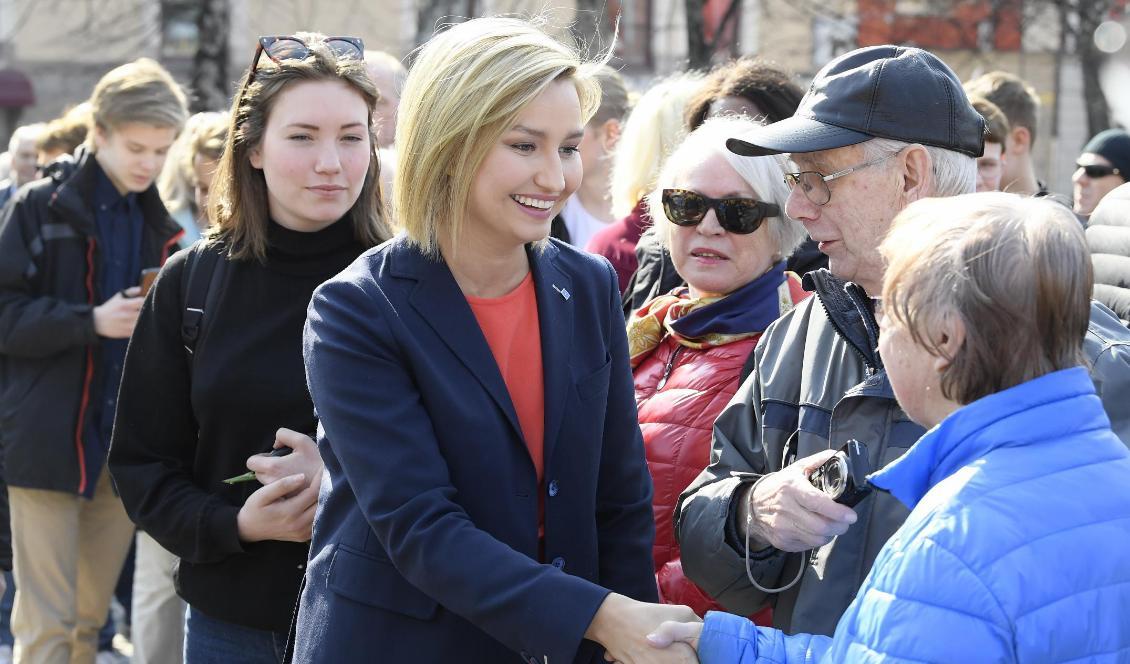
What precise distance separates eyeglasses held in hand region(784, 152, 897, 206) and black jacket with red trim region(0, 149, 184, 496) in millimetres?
3284

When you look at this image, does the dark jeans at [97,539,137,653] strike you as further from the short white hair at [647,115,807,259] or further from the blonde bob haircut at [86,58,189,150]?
the short white hair at [647,115,807,259]

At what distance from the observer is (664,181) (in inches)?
140

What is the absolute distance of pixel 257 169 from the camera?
3289mm

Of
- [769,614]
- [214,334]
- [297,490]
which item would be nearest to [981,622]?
[769,614]

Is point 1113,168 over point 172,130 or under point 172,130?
under

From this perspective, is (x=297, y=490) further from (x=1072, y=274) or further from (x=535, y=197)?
(x=1072, y=274)

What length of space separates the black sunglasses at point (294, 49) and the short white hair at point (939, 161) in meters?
1.37

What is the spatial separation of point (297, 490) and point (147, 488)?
43 cm

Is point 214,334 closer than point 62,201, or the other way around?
point 214,334

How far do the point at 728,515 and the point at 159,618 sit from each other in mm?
3172

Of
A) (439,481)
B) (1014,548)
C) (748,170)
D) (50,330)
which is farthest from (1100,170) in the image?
(1014,548)

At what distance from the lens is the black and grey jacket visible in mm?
2299

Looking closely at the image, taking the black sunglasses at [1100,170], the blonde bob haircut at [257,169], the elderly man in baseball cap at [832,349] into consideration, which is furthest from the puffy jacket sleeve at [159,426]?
the black sunglasses at [1100,170]

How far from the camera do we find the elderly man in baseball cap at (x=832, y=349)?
2330 millimetres
